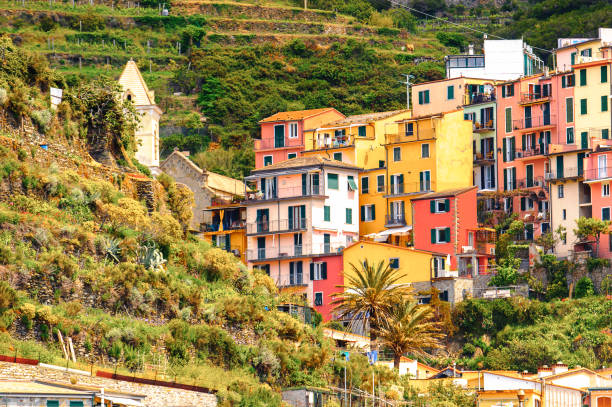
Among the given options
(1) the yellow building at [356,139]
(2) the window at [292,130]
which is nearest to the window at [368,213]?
(1) the yellow building at [356,139]

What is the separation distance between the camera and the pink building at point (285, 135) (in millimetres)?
105875

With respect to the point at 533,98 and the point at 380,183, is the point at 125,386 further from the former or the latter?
the point at 533,98

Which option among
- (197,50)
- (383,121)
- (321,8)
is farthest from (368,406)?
(321,8)

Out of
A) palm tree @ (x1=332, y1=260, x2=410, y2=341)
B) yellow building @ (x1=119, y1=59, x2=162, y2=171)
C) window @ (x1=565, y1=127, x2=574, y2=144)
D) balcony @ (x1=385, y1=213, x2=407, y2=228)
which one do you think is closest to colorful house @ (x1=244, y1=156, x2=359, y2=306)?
balcony @ (x1=385, y1=213, x2=407, y2=228)

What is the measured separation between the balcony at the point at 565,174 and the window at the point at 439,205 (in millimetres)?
7986

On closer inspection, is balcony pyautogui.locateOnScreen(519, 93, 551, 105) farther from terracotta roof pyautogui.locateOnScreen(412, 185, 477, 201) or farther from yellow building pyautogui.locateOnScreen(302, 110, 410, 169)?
terracotta roof pyautogui.locateOnScreen(412, 185, 477, 201)

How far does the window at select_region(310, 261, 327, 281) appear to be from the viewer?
296ft

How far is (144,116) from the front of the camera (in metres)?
86.9

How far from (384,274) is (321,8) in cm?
9017

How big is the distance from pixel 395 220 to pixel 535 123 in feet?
39.4

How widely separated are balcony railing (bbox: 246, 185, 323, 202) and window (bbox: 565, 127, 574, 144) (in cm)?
1722

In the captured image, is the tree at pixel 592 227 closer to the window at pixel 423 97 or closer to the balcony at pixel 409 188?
the balcony at pixel 409 188

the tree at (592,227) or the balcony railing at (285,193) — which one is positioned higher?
the balcony railing at (285,193)

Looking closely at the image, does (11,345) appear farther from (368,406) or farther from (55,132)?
(368,406)
